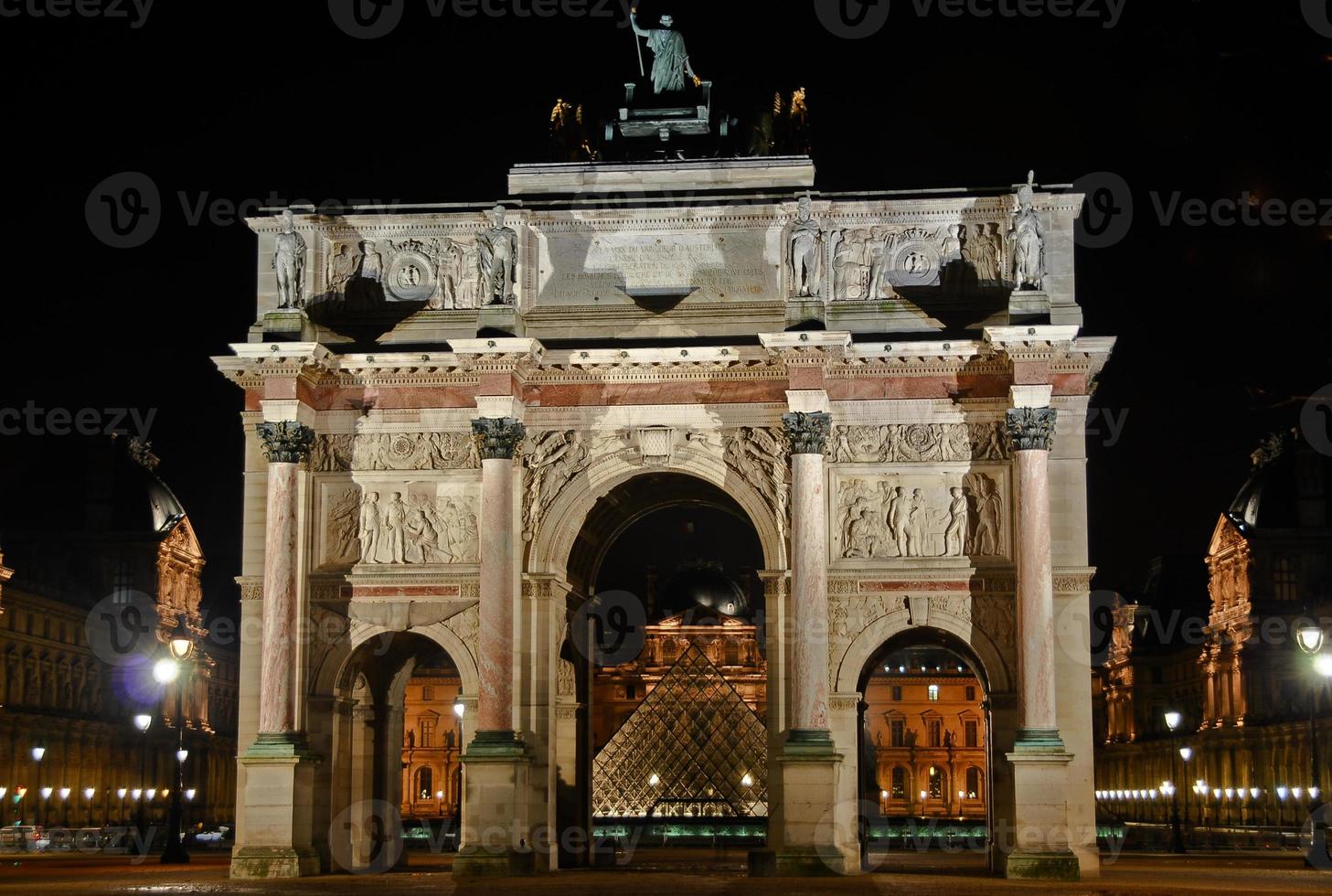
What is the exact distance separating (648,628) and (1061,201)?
76.4 metres

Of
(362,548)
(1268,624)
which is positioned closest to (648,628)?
(1268,624)

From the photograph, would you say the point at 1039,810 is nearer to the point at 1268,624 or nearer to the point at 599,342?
the point at 599,342

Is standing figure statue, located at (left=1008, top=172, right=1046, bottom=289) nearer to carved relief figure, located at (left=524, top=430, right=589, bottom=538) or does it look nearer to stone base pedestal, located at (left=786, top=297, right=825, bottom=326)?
stone base pedestal, located at (left=786, top=297, right=825, bottom=326)

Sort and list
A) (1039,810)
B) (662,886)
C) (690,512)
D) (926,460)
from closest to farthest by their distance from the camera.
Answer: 1. (662,886)
2. (1039,810)
3. (926,460)
4. (690,512)

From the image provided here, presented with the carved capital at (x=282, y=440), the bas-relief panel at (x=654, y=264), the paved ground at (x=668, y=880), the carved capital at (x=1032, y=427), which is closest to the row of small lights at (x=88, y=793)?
the paved ground at (x=668, y=880)

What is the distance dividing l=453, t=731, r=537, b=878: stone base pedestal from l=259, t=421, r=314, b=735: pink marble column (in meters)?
3.19

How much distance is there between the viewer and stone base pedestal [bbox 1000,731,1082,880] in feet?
Result: 99.8

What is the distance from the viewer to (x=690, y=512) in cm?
10400

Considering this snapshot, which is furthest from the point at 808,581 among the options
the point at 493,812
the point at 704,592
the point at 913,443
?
the point at 704,592

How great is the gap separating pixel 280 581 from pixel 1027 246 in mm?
13231

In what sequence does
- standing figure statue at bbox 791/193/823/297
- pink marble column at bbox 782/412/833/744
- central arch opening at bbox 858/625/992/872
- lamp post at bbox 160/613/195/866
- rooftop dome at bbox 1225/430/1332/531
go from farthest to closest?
1. central arch opening at bbox 858/625/992/872
2. rooftop dome at bbox 1225/430/1332/531
3. lamp post at bbox 160/613/195/866
4. standing figure statue at bbox 791/193/823/297
5. pink marble column at bbox 782/412/833/744

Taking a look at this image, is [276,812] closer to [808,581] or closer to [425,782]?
[808,581]

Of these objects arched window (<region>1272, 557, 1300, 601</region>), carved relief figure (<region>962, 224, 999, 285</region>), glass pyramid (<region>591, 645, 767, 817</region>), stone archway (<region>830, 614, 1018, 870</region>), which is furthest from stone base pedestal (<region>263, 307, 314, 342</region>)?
arched window (<region>1272, 557, 1300, 601</region>)

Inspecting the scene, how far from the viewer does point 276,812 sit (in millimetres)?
31281
